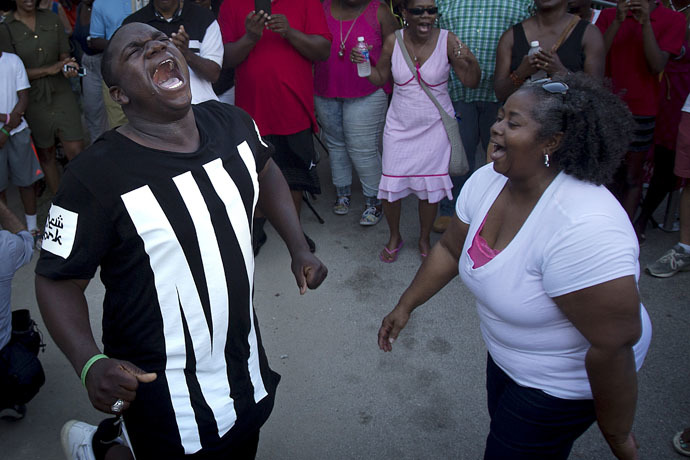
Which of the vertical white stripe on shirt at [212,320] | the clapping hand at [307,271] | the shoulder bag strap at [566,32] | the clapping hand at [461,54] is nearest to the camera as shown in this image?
the vertical white stripe on shirt at [212,320]

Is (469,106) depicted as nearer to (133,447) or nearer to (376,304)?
(376,304)

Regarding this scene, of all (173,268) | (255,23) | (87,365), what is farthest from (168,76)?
(255,23)

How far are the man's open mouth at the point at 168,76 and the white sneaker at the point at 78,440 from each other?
4.84ft

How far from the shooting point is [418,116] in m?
4.36

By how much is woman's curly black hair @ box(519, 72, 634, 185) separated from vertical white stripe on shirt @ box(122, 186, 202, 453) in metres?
1.19

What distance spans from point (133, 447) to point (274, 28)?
3013 mm

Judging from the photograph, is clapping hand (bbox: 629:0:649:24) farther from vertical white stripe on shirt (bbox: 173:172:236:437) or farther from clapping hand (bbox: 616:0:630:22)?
vertical white stripe on shirt (bbox: 173:172:236:437)

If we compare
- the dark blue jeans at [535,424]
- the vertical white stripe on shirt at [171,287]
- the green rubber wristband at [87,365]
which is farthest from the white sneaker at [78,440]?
the dark blue jeans at [535,424]

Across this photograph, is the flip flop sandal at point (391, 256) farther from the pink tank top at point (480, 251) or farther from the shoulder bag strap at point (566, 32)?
the pink tank top at point (480, 251)

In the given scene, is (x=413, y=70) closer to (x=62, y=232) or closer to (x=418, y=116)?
(x=418, y=116)

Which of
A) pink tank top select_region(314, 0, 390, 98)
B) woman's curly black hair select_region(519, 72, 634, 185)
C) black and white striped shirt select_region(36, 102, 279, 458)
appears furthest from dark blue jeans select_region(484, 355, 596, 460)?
pink tank top select_region(314, 0, 390, 98)

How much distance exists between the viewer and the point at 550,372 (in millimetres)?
1951

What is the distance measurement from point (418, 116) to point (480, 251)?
8.10ft

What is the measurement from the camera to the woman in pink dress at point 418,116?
Result: 13.8ft
